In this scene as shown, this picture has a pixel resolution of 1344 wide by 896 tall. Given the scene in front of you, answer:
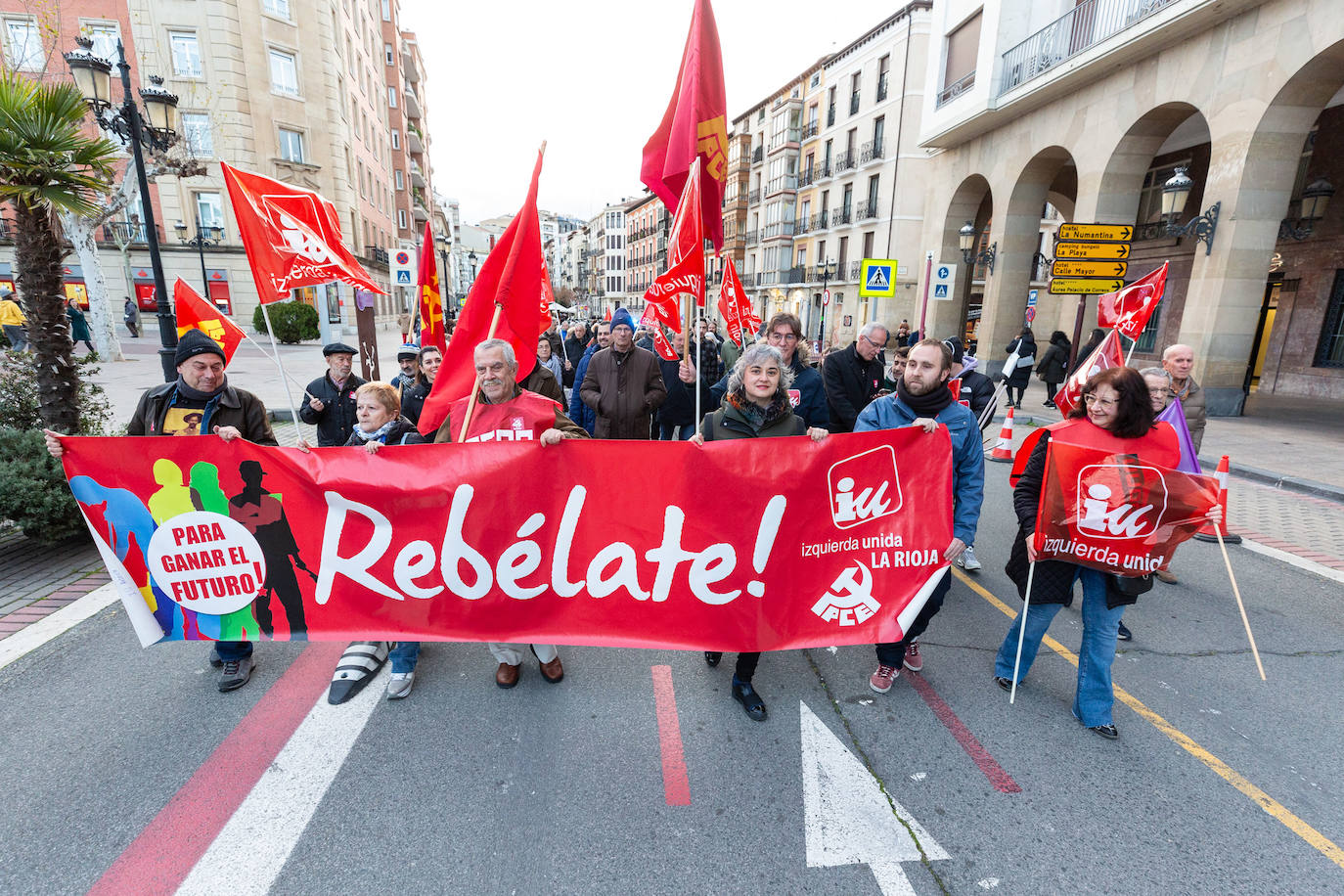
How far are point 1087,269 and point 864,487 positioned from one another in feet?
31.1

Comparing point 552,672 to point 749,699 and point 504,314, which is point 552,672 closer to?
point 749,699

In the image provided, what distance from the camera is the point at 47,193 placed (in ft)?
15.8

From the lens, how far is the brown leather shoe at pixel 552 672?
3.53 metres

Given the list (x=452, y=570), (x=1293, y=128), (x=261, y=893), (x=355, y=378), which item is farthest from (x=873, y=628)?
(x=1293, y=128)

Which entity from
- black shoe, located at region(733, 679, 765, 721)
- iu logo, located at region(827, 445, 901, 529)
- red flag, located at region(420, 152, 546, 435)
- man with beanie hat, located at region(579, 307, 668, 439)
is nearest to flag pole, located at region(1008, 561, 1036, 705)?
iu logo, located at region(827, 445, 901, 529)

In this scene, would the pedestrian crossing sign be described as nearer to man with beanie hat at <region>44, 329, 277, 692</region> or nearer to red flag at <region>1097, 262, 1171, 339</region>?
red flag at <region>1097, 262, 1171, 339</region>

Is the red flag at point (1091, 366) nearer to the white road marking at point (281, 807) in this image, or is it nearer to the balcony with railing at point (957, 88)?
the white road marking at point (281, 807)

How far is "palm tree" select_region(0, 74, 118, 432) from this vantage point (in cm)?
473

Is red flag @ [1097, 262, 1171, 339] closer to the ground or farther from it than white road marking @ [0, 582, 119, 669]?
farther from it

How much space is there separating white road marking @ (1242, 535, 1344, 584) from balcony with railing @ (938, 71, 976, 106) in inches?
670

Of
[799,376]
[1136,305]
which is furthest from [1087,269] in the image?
[799,376]

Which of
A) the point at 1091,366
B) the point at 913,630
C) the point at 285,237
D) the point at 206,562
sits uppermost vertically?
the point at 285,237

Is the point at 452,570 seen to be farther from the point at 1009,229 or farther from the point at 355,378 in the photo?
the point at 1009,229

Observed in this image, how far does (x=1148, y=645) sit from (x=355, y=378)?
20.7 feet
